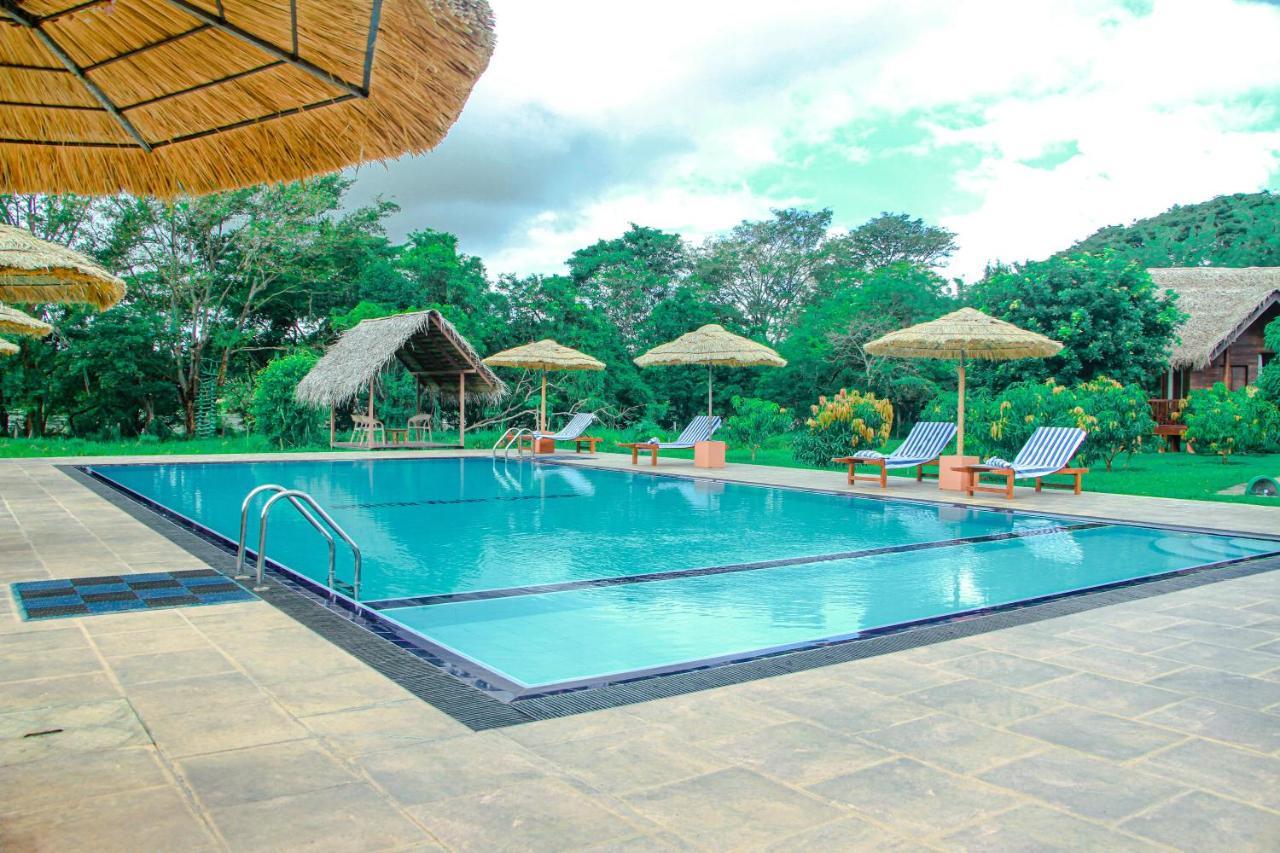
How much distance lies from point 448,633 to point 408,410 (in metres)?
17.2

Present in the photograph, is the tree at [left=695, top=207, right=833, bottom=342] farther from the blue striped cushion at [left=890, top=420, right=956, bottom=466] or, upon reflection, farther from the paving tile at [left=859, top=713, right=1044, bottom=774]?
the paving tile at [left=859, top=713, right=1044, bottom=774]

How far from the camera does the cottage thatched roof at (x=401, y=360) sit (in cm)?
1766

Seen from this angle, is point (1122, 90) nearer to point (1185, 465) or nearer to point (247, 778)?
point (1185, 465)

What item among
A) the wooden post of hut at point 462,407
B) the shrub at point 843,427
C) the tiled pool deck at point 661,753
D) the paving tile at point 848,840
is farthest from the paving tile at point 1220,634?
the wooden post of hut at point 462,407

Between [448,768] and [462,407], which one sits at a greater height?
[462,407]

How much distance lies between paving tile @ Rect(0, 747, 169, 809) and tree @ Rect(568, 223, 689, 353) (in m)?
23.5

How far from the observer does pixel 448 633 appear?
14.9 ft

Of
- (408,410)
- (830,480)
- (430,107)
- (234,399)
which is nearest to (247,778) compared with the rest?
(430,107)

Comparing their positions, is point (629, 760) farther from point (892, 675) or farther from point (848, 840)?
point (892, 675)

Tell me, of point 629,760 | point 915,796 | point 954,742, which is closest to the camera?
point 915,796

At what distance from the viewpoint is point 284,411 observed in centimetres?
1888

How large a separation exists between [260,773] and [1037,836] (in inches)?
79.4

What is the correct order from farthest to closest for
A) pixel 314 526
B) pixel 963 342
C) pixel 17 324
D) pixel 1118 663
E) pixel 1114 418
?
pixel 1114 418, pixel 963 342, pixel 17 324, pixel 314 526, pixel 1118 663

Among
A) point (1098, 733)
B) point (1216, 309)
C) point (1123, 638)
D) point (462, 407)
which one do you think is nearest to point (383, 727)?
point (1098, 733)
